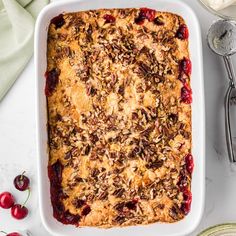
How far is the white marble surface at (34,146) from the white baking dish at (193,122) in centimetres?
19

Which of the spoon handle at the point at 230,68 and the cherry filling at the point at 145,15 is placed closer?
the cherry filling at the point at 145,15

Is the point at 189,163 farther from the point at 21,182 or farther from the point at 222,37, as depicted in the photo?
the point at 21,182

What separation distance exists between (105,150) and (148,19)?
0.54 meters

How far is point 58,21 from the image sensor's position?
2389 mm

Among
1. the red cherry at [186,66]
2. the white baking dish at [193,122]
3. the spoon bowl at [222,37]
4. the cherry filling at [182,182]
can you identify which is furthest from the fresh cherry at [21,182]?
the spoon bowl at [222,37]

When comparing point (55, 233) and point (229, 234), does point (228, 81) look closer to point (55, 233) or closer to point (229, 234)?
point (229, 234)

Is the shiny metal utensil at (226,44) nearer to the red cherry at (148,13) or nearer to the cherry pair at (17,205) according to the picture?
the red cherry at (148,13)

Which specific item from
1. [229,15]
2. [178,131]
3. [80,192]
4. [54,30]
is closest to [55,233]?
[80,192]

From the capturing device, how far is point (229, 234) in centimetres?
251

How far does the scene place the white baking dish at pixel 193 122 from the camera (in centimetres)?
234

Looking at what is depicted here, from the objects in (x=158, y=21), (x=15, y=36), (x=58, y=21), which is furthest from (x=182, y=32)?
(x=15, y=36)

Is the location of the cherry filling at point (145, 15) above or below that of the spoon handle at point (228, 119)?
above

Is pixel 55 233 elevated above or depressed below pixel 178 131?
below

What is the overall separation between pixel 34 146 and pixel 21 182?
160 millimetres
